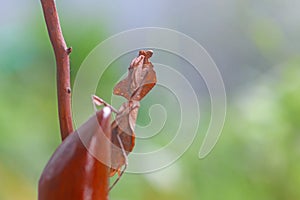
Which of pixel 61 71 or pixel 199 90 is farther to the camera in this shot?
pixel 199 90

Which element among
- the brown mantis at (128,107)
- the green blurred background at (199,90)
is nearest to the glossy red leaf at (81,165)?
the brown mantis at (128,107)

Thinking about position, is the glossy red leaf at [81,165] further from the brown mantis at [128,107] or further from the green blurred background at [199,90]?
the green blurred background at [199,90]

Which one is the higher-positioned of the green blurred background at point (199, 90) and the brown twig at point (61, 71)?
the green blurred background at point (199, 90)

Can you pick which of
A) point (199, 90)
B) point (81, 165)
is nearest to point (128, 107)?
point (81, 165)

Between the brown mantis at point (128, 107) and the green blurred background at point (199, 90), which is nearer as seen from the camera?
the brown mantis at point (128, 107)

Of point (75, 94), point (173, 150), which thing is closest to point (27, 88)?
point (173, 150)

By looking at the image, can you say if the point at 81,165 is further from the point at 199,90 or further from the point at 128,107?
the point at 199,90

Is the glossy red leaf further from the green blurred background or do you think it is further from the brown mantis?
the green blurred background
